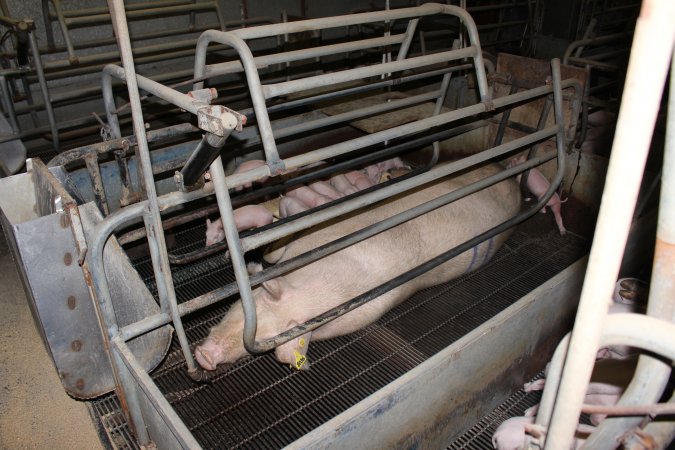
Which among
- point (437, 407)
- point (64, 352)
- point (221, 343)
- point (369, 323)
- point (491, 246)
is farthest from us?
point (491, 246)

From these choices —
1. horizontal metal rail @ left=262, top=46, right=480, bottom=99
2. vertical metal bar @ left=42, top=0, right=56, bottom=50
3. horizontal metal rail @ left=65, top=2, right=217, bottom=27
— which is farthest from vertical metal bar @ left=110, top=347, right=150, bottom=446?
vertical metal bar @ left=42, top=0, right=56, bottom=50

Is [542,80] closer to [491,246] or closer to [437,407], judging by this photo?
[491,246]

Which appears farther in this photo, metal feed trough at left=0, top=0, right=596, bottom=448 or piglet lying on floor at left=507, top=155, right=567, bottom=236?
piglet lying on floor at left=507, top=155, right=567, bottom=236

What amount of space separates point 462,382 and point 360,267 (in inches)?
33.8

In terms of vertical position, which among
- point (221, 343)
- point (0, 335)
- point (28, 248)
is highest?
point (28, 248)

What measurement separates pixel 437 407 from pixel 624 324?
1.34 metres

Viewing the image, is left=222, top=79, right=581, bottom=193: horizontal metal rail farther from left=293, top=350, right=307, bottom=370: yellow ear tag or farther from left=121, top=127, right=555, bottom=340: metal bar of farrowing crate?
left=293, top=350, right=307, bottom=370: yellow ear tag

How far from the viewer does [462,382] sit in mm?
2291

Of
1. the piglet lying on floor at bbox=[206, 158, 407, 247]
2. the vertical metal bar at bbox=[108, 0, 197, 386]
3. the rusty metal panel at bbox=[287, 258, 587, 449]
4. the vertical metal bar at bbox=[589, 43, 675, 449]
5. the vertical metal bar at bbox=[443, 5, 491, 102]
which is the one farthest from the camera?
the piglet lying on floor at bbox=[206, 158, 407, 247]

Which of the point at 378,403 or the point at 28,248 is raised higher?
the point at 28,248

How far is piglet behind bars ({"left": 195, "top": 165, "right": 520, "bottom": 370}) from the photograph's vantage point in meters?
2.57

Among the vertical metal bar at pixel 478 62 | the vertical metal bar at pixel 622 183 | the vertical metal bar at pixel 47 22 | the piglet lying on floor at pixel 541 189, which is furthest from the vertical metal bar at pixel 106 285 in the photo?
the vertical metal bar at pixel 47 22

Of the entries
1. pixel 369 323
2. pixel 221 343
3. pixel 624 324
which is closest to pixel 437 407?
pixel 369 323

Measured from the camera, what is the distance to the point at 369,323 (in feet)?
9.62
